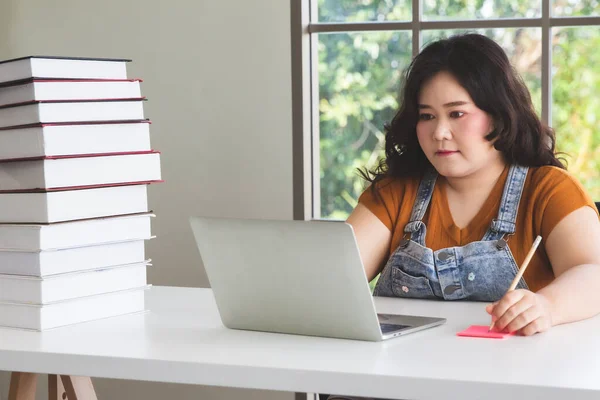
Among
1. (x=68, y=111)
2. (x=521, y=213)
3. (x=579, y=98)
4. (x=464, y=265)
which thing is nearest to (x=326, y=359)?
(x=68, y=111)

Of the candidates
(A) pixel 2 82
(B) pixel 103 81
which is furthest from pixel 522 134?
(A) pixel 2 82

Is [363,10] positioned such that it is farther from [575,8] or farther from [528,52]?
[575,8]

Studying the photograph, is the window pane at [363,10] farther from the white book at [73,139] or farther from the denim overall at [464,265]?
the white book at [73,139]

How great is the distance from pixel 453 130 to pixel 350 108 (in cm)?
108

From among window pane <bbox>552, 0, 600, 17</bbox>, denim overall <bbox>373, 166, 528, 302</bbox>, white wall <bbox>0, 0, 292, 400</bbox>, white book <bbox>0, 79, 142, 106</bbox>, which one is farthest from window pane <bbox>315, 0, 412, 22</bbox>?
white book <bbox>0, 79, 142, 106</bbox>

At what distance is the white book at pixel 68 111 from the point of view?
5.47 feet

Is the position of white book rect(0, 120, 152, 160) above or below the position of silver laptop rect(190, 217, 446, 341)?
above

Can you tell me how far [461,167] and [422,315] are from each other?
56 cm

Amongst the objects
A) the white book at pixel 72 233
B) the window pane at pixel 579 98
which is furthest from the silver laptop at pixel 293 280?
the window pane at pixel 579 98

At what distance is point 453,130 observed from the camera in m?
2.18

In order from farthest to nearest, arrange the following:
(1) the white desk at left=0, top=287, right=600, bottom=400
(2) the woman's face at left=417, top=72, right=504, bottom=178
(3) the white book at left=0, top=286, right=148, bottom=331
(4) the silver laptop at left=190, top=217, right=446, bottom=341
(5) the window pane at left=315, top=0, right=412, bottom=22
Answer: (5) the window pane at left=315, top=0, right=412, bottom=22 → (2) the woman's face at left=417, top=72, right=504, bottom=178 → (3) the white book at left=0, top=286, right=148, bottom=331 → (4) the silver laptop at left=190, top=217, right=446, bottom=341 → (1) the white desk at left=0, top=287, right=600, bottom=400

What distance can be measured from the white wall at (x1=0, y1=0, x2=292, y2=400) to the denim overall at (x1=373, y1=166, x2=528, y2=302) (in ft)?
3.39

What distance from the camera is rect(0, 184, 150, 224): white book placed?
1.66m

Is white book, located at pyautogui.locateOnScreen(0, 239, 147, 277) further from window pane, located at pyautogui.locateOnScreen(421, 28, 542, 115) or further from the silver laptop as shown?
window pane, located at pyautogui.locateOnScreen(421, 28, 542, 115)
